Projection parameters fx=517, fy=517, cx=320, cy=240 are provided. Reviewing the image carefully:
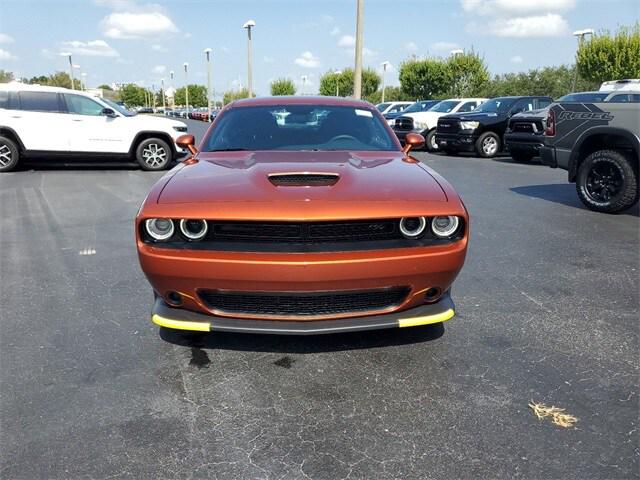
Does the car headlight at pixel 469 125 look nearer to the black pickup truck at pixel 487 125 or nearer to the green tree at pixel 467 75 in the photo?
the black pickup truck at pixel 487 125

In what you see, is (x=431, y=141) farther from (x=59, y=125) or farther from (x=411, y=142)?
(x=411, y=142)

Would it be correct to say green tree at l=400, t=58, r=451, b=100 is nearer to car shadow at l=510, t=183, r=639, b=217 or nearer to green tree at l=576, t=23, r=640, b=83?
green tree at l=576, t=23, r=640, b=83

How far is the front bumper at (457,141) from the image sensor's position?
14.4 m

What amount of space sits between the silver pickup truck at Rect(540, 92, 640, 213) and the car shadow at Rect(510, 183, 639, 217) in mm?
330

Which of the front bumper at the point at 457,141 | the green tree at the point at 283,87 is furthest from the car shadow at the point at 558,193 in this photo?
the green tree at the point at 283,87

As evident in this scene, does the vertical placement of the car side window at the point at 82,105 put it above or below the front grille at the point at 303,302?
above

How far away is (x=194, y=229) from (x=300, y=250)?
1.95 feet

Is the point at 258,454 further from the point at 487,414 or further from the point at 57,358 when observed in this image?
the point at 57,358

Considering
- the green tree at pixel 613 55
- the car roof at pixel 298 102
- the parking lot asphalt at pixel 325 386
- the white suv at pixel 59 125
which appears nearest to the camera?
the parking lot asphalt at pixel 325 386

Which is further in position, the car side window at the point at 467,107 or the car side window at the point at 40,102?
the car side window at the point at 467,107

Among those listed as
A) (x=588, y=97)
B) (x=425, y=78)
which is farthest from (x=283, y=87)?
(x=588, y=97)

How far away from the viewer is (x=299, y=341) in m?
3.24

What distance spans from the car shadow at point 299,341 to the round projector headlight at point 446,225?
0.80m

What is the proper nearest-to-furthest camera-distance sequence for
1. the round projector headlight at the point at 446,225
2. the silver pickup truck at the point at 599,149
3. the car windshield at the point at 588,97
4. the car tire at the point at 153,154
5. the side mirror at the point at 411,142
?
the round projector headlight at the point at 446,225
the side mirror at the point at 411,142
the silver pickup truck at the point at 599,149
the car tire at the point at 153,154
the car windshield at the point at 588,97
